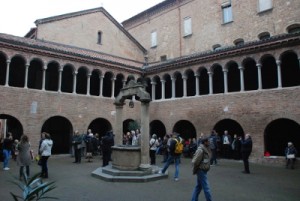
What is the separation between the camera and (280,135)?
1723cm

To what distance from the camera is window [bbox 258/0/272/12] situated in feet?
65.7

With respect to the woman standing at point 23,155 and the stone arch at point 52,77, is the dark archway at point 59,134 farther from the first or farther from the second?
the woman standing at point 23,155

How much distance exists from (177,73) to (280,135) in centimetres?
887

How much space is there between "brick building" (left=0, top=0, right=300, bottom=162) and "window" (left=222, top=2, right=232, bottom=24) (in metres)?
0.09

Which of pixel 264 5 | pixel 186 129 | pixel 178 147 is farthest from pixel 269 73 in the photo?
pixel 178 147

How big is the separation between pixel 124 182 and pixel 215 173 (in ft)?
15.0

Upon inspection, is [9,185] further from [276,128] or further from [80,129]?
[276,128]

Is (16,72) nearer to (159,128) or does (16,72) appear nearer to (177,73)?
(177,73)

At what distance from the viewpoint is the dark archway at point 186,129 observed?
21597 mm

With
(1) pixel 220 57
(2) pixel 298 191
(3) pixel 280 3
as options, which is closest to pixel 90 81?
(1) pixel 220 57

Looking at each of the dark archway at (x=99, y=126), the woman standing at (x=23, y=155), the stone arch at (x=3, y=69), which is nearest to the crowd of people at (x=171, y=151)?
the woman standing at (x=23, y=155)

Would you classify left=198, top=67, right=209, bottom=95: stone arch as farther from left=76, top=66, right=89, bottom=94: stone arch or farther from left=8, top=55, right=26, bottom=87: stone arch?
left=8, top=55, right=26, bottom=87: stone arch

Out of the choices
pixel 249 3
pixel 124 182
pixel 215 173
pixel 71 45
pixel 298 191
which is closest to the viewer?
pixel 298 191

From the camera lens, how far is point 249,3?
2111cm
